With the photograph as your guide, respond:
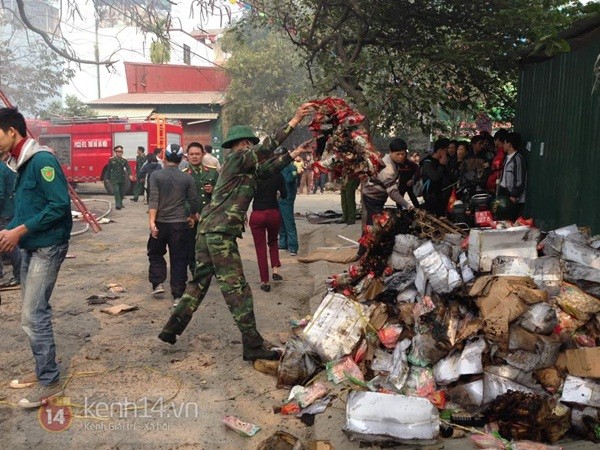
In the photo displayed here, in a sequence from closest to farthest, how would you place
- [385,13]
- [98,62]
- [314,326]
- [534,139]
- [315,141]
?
[314,326] → [315,141] → [98,62] → [534,139] → [385,13]

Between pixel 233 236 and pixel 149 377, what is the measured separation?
4.36 feet

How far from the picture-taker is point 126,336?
5.52 metres

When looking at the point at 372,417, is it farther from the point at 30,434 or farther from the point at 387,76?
the point at 387,76

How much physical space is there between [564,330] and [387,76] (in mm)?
7113

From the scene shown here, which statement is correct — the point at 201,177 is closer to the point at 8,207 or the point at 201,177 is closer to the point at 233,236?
the point at 8,207

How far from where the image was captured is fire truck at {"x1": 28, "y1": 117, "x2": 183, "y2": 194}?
911 inches

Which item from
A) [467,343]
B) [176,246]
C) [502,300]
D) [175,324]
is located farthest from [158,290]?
[502,300]

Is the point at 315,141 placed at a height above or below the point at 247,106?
below

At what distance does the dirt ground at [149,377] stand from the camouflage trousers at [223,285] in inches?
12.5

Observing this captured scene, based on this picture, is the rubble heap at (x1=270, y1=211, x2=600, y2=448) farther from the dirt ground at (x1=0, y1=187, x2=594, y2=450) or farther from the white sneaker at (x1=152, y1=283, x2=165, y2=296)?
the white sneaker at (x1=152, y1=283, x2=165, y2=296)

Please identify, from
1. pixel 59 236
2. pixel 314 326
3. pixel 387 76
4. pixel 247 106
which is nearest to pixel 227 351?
pixel 314 326

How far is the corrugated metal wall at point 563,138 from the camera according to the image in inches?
259

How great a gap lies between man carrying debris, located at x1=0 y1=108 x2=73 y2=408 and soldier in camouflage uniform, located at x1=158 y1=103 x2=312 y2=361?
109 cm

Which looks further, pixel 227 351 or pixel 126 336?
pixel 126 336
